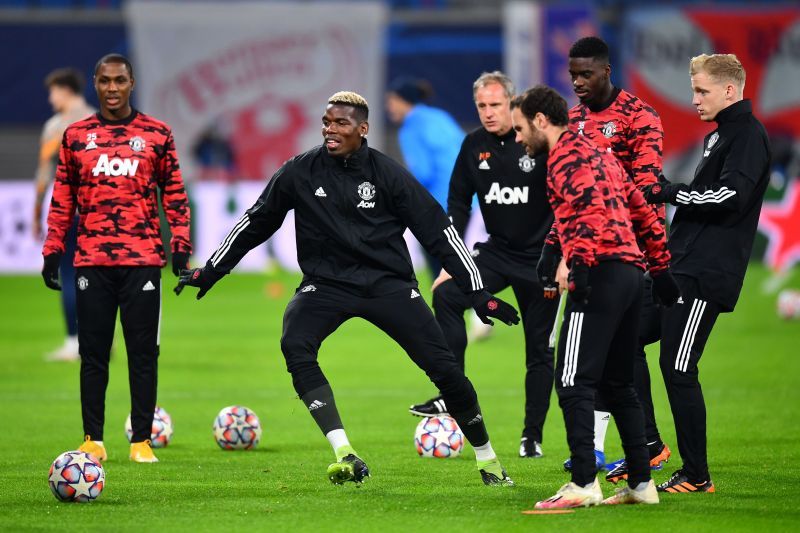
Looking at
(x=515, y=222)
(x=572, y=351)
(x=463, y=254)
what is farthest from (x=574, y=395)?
(x=515, y=222)

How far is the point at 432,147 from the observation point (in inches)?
527

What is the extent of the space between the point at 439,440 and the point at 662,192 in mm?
2449

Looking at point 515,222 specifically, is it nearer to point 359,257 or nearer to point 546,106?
point 359,257

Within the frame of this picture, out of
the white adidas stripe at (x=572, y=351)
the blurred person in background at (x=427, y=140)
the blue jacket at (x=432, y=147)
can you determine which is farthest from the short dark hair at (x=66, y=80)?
the white adidas stripe at (x=572, y=351)

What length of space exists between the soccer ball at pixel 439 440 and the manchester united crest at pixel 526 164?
174 centimetres

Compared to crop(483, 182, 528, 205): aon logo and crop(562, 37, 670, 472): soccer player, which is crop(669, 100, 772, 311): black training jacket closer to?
crop(562, 37, 670, 472): soccer player

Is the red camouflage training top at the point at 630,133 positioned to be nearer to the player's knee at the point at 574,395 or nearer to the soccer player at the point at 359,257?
the soccer player at the point at 359,257

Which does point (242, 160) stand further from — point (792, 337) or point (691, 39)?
point (792, 337)

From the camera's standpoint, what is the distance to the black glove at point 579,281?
6906 mm

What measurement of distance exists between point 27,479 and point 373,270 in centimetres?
241

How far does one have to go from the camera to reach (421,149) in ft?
44.2

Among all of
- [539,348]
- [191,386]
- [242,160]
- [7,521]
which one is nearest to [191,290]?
[242,160]

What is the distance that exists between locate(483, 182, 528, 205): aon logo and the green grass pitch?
66.0 inches

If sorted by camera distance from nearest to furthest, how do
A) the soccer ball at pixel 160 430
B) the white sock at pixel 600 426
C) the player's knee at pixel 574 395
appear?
the player's knee at pixel 574 395
the white sock at pixel 600 426
the soccer ball at pixel 160 430
